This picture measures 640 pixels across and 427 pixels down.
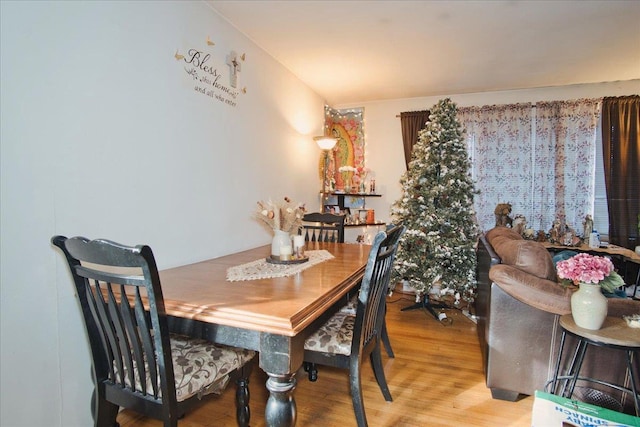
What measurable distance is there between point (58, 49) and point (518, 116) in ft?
15.1

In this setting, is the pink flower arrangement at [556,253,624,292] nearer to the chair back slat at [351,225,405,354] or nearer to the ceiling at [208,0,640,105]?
the chair back slat at [351,225,405,354]

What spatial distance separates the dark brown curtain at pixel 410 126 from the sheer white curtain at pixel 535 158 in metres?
0.49

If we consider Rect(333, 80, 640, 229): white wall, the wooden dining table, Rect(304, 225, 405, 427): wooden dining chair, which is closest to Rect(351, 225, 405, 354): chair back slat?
Rect(304, 225, 405, 427): wooden dining chair

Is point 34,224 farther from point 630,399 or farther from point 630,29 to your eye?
point 630,29

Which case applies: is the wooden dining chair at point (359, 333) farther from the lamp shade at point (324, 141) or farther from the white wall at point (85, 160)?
the lamp shade at point (324, 141)

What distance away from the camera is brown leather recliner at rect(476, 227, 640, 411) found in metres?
1.88

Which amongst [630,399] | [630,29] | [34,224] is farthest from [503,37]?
[34,224]

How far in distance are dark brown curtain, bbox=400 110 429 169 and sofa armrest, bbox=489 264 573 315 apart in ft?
9.42

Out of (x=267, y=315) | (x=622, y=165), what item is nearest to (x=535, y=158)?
(x=622, y=165)

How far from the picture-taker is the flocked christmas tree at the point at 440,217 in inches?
137

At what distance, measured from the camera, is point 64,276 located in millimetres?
1609

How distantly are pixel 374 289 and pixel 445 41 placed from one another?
7.95 feet

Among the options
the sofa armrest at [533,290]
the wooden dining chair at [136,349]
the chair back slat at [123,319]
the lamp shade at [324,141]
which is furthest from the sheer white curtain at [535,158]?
the chair back slat at [123,319]

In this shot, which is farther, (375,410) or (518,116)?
(518,116)
